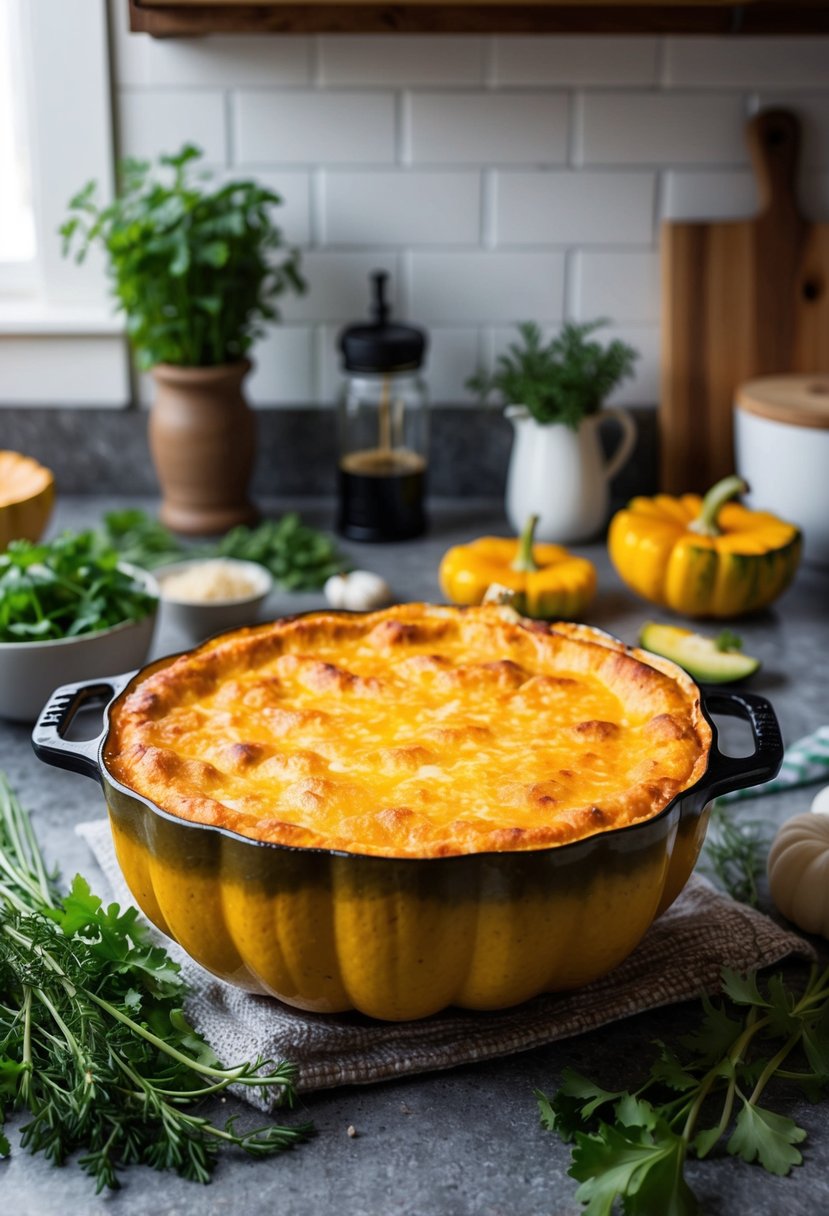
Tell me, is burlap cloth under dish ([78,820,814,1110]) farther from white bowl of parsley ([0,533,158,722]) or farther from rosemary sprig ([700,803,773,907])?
white bowl of parsley ([0,533,158,722])

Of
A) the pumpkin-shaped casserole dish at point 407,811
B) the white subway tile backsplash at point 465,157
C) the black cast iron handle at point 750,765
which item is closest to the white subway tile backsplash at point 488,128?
the white subway tile backsplash at point 465,157

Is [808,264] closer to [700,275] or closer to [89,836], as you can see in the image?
[700,275]

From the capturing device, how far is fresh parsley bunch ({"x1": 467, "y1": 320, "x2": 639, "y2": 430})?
204 centimetres

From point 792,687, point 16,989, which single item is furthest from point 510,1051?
point 792,687

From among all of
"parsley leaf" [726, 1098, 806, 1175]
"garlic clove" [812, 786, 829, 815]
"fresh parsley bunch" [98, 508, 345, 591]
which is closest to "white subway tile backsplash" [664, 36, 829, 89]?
"fresh parsley bunch" [98, 508, 345, 591]

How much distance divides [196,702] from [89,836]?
0.24 meters

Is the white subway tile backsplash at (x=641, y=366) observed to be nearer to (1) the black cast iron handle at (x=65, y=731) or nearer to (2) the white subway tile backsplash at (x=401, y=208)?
(2) the white subway tile backsplash at (x=401, y=208)

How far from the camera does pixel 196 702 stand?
3.66 ft

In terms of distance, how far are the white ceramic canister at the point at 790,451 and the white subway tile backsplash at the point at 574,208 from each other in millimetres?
347

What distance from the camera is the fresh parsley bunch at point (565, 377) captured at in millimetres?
2043

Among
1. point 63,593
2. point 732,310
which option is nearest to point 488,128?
point 732,310

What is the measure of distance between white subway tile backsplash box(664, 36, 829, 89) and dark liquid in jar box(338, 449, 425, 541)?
729 millimetres

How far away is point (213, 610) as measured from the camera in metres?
1.74

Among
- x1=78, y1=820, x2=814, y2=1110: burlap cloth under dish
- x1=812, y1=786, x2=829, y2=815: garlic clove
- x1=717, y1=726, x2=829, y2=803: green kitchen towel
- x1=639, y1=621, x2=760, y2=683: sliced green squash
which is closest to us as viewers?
x1=78, y1=820, x2=814, y2=1110: burlap cloth under dish
